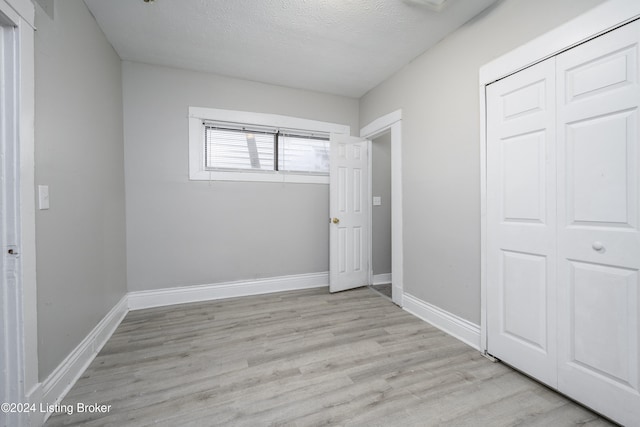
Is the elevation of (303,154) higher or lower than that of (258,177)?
higher

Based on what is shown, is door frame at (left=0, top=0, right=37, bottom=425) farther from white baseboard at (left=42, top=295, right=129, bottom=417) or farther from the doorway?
the doorway

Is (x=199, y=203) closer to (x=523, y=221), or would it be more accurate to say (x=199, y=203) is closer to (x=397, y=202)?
(x=397, y=202)

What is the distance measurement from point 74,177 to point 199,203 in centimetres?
129

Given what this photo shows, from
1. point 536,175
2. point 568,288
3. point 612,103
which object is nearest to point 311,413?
point 568,288

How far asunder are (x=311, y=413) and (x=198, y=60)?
3.33 meters

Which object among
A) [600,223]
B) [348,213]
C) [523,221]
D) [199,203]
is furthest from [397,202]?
[199,203]

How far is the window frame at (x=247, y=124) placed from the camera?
2.97 metres

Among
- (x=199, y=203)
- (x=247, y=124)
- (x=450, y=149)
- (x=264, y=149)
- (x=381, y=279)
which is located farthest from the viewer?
(x=381, y=279)

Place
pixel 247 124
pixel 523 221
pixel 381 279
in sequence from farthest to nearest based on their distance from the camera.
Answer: pixel 381 279, pixel 247 124, pixel 523 221

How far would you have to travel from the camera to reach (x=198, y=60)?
8.95 feet

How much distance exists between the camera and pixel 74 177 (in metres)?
1.77

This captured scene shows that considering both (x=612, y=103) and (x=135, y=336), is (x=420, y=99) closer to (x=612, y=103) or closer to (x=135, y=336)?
(x=612, y=103)

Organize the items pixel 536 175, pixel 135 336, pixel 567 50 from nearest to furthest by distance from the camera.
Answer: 1. pixel 567 50
2. pixel 536 175
3. pixel 135 336

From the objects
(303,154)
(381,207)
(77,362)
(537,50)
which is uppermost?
(537,50)
